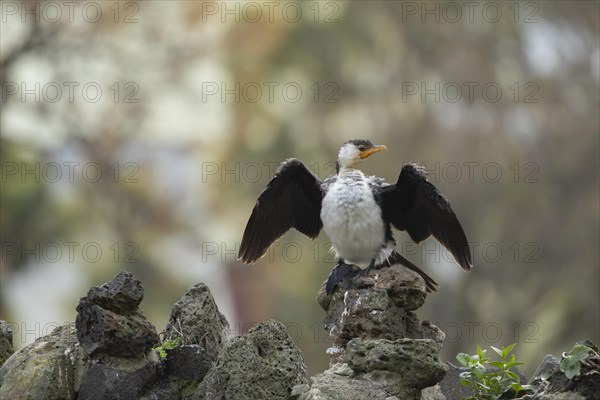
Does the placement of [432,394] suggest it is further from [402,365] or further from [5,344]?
[5,344]

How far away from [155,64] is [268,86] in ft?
10.1

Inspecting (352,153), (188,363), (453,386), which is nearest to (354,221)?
(352,153)

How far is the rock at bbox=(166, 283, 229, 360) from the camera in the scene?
956cm

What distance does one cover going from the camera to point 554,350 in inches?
1073

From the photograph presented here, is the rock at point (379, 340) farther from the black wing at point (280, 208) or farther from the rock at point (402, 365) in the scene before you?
the black wing at point (280, 208)

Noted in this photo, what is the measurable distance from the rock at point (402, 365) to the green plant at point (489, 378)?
235 millimetres

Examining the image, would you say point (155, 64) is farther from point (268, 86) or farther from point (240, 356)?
point (240, 356)

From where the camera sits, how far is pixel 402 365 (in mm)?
9062

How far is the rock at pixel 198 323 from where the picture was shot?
9.56 m

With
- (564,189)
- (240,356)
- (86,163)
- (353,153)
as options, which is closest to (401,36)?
(564,189)

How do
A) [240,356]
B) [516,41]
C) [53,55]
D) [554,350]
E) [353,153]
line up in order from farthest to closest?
1. [516,41]
2. [53,55]
3. [554,350]
4. [353,153]
5. [240,356]

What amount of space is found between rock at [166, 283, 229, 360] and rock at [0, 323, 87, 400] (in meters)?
0.77

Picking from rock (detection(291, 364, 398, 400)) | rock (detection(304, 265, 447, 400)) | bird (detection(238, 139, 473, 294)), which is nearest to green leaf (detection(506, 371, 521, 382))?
rock (detection(304, 265, 447, 400))

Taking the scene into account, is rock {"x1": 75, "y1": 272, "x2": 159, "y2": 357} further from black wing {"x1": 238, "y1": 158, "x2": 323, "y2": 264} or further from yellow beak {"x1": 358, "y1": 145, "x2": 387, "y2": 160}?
yellow beak {"x1": 358, "y1": 145, "x2": 387, "y2": 160}
